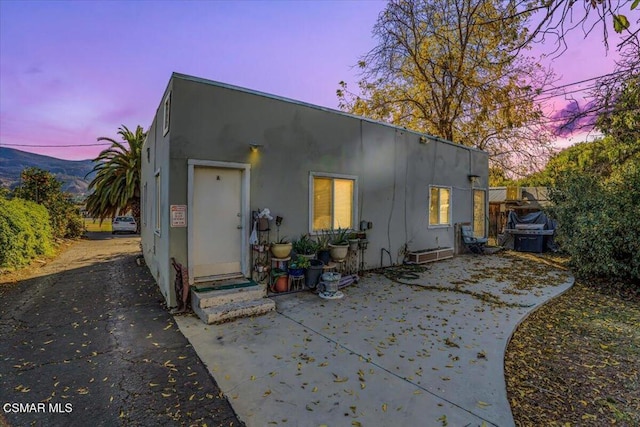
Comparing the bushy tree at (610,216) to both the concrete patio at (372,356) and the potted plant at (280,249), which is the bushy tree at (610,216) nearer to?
the concrete patio at (372,356)

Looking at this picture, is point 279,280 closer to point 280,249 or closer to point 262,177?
point 280,249

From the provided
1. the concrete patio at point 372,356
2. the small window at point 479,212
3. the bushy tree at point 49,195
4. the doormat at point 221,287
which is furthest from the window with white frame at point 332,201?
the bushy tree at point 49,195

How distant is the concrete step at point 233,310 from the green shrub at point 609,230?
23.1 ft

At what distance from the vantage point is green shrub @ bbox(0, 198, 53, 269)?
7.38 meters

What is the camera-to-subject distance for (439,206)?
387 inches

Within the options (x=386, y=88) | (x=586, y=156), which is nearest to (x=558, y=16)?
(x=386, y=88)

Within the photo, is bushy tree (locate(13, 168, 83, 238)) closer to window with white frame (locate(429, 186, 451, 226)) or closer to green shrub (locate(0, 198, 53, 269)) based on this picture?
green shrub (locate(0, 198, 53, 269))

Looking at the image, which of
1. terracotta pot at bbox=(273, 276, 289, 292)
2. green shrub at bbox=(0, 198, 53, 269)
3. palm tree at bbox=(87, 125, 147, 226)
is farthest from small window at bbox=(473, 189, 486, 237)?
palm tree at bbox=(87, 125, 147, 226)

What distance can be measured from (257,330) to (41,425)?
84.8 inches

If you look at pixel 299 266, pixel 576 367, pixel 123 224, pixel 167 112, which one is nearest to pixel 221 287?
pixel 299 266

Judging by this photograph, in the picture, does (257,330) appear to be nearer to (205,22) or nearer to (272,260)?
(272,260)

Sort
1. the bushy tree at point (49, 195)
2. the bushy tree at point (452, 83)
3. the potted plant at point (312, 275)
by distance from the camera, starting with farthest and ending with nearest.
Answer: the bushy tree at point (452, 83) < the bushy tree at point (49, 195) < the potted plant at point (312, 275)

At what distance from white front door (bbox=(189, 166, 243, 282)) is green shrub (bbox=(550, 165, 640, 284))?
24.5ft

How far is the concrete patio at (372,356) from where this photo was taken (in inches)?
94.7
